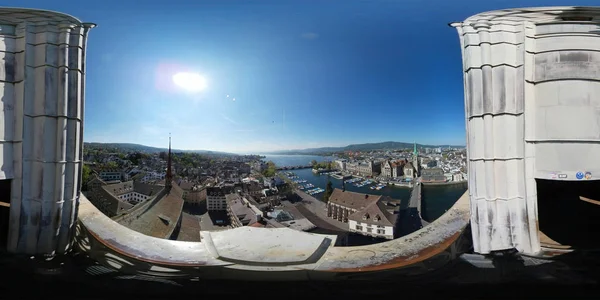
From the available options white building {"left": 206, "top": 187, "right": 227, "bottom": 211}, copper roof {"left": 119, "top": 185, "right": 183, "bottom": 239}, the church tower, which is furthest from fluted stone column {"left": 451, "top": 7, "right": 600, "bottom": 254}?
copper roof {"left": 119, "top": 185, "right": 183, "bottom": 239}

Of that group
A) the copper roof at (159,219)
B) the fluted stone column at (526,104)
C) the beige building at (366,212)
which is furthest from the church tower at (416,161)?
the copper roof at (159,219)

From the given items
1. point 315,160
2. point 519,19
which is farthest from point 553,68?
point 315,160

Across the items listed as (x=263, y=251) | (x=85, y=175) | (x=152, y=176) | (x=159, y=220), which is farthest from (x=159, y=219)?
(x=263, y=251)

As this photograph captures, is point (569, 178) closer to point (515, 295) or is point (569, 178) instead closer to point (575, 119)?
point (575, 119)

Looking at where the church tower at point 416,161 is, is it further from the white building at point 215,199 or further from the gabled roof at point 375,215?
the white building at point 215,199

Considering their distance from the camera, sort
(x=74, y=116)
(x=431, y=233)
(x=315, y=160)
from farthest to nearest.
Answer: (x=315, y=160) < (x=431, y=233) < (x=74, y=116)

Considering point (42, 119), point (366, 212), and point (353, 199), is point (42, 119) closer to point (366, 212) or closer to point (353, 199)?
point (353, 199)
